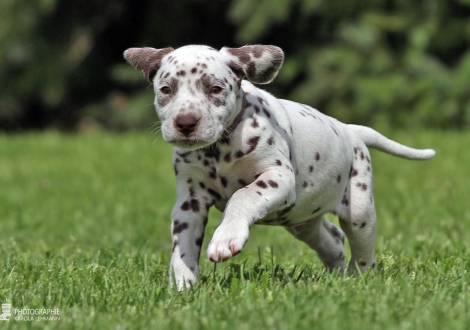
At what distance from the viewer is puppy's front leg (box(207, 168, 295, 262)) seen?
13.2 ft

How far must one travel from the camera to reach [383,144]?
229 inches

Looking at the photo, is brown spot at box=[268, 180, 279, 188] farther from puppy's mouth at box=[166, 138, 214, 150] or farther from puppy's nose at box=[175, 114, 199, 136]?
puppy's nose at box=[175, 114, 199, 136]

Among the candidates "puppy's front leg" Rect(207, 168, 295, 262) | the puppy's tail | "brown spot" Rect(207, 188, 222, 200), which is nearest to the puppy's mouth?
"puppy's front leg" Rect(207, 168, 295, 262)

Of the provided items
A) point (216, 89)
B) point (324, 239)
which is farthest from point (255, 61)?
point (324, 239)

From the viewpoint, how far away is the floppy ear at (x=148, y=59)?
15.5 feet

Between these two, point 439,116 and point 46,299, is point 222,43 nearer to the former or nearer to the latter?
point 439,116

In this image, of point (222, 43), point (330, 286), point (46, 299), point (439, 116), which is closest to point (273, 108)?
point (330, 286)

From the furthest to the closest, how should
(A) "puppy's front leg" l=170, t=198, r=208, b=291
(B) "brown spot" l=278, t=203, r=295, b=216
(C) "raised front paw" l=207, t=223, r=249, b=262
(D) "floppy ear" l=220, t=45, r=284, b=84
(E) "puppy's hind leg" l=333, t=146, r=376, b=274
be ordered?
(E) "puppy's hind leg" l=333, t=146, r=376, b=274 < (B) "brown spot" l=278, t=203, r=295, b=216 < (D) "floppy ear" l=220, t=45, r=284, b=84 < (A) "puppy's front leg" l=170, t=198, r=208, b=291 < (C) "raised front paw" l=207, t=223, r=249, b=262

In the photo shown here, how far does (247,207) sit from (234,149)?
0.44 m

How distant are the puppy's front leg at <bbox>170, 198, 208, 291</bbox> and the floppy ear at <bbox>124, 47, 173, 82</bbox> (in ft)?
2.44

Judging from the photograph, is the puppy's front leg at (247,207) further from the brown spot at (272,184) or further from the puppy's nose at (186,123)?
the puppy's nose at (186,123)

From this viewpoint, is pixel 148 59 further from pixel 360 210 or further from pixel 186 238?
pixel 360 210

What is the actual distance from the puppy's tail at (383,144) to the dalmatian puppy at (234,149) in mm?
503

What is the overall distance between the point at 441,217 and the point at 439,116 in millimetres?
8396
